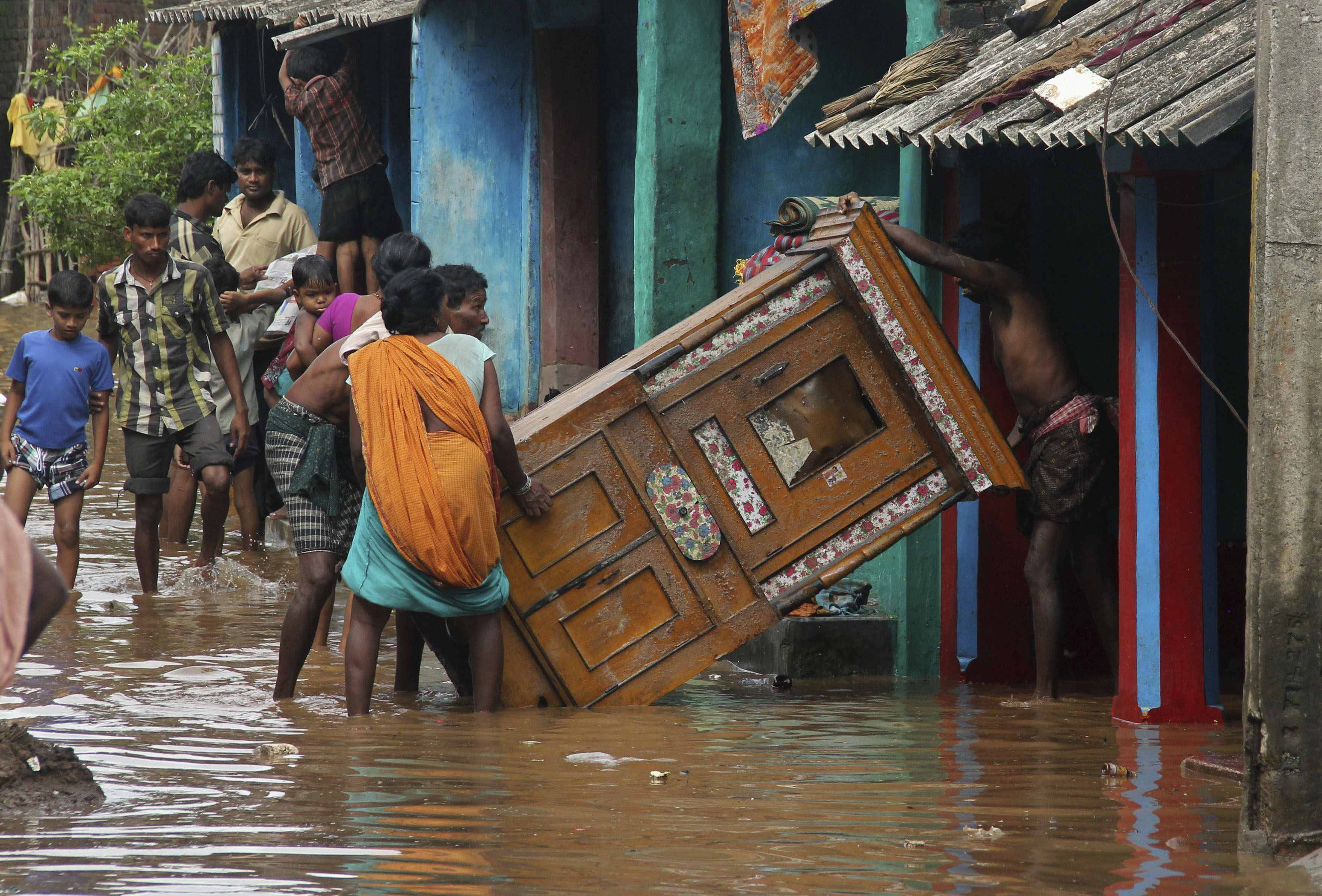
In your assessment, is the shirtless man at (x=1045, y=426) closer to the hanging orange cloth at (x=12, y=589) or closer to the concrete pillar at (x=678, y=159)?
the concrete pillar at (x=678, y=159)

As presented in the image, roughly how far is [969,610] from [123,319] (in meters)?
4.53

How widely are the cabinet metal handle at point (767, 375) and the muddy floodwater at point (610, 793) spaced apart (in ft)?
3.94

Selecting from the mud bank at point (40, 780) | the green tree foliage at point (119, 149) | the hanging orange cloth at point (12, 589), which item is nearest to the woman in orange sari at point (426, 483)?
the mud bank at point (40, 780)

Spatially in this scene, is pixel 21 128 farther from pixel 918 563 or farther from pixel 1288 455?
pixel 1288 455

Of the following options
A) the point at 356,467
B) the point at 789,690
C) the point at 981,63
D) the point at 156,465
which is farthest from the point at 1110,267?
the point at 156,465

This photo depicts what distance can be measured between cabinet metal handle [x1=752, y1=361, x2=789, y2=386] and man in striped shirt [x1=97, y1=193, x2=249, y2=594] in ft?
11.6

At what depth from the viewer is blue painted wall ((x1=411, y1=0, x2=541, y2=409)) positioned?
1088cm

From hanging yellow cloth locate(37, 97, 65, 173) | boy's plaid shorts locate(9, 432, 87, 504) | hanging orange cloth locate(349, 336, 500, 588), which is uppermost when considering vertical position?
hanging yellow cloth locate(37, 97, 65, 173)

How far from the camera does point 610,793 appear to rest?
15.7 ft

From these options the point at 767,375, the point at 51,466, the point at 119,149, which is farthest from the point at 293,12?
the point at 767,375

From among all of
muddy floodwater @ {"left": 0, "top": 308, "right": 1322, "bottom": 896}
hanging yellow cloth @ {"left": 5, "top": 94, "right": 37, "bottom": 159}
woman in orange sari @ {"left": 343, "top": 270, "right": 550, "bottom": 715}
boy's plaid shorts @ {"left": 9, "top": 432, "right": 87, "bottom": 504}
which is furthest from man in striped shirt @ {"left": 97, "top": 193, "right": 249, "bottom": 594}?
hanging yellow cloth @ {"left": 5, "top": 94, "right": 37, "bottom": 159}

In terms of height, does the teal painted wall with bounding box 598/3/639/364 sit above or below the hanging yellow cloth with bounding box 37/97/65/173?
below

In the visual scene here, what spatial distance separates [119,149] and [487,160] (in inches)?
277

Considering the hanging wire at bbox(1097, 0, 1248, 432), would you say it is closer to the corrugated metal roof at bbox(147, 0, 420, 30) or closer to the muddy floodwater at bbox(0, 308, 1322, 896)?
the muddy floodwater at bbox(0, 308, 1322, 896)
